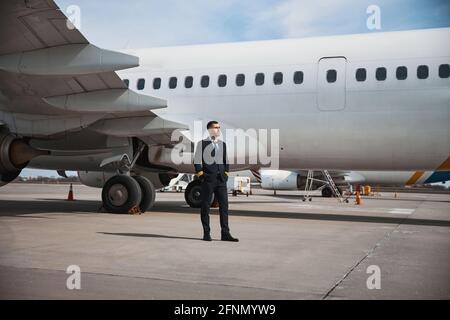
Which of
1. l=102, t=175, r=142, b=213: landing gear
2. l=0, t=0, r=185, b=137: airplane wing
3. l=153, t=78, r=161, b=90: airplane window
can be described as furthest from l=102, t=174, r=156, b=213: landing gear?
l=153, t=78, r=161, b=90: airplane window

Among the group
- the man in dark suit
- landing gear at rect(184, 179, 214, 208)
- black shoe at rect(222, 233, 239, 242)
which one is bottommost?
black shoe at rect(222, 233, 239, 242)

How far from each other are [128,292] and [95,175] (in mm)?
12266

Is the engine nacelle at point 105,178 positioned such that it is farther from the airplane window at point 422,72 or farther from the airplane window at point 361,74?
the airplane window at point 422,72

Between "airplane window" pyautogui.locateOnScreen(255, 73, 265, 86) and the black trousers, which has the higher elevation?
"airplane window" pyautogui.locateOnScreen(255, 73, 265, 86)

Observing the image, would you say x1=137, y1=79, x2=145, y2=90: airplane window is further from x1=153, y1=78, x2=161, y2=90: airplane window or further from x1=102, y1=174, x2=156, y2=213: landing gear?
x1=102, y1=174, x2=156, y2=213: landing gear

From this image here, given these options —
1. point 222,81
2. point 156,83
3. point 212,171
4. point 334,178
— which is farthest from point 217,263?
point 334,178

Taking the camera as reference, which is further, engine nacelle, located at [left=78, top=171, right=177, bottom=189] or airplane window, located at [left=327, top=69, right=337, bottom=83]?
engine nacelle, located at [left=78, top=171, right=177, bottom=189]

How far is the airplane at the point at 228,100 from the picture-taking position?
9578 mm

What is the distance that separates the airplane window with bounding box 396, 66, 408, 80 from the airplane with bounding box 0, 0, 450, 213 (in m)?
0.02

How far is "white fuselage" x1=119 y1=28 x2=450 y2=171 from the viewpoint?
399 inches

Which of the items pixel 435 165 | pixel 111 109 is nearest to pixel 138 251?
pixel 111 109

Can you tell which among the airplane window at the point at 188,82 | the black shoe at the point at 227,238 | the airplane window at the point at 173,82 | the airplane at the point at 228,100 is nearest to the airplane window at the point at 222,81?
the airplane at the point at 228,100

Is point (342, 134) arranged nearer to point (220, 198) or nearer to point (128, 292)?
point (220, 198)

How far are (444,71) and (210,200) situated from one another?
19.5 ft
